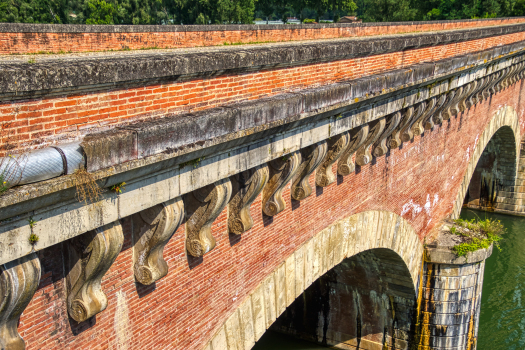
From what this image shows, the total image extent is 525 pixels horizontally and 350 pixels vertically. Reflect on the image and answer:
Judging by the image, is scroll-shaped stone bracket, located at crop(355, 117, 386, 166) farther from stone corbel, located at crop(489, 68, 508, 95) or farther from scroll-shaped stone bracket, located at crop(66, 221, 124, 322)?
stone corbel, located at crop(489, 68, 508, 95)

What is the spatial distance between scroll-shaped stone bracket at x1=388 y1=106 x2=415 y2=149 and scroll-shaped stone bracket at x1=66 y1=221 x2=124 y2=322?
6.49 meters

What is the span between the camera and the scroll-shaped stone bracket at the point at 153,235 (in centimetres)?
454

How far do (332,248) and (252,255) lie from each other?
7.53 ft

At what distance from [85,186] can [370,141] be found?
5.73 meters

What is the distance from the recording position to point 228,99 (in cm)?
523

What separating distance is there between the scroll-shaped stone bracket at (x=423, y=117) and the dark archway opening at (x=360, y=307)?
10.1 ft

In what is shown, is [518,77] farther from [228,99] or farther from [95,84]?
[95,84]

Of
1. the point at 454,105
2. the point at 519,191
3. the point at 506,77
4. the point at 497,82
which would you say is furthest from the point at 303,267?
the point at 519,191

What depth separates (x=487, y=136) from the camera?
17.1m

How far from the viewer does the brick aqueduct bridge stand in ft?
11.7

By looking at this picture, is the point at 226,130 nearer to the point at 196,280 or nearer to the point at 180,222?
the point at 180,222

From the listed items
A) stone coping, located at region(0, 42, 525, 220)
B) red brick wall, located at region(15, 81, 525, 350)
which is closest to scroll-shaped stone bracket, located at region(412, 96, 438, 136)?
red brick wall, located at region(15, 81, 525, 350)

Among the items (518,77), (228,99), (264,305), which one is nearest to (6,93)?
(228,99)

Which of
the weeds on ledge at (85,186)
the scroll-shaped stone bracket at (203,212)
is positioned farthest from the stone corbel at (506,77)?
the weeds on ledge at (85,186)
